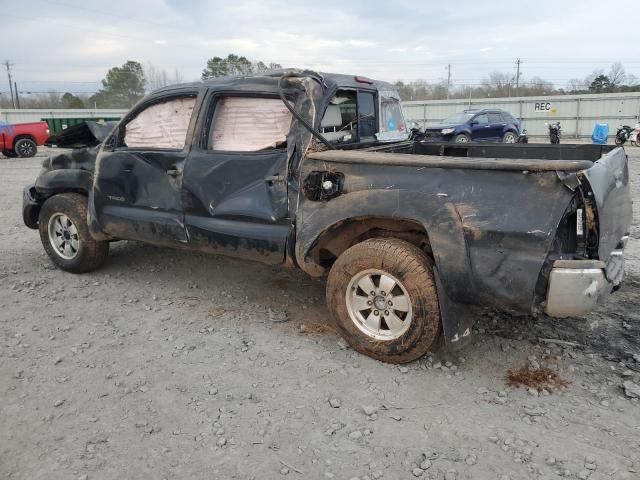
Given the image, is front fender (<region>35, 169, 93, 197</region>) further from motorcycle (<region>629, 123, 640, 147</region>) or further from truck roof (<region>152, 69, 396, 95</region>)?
motorcycle (<region>629, 123, 640, 147</region>)

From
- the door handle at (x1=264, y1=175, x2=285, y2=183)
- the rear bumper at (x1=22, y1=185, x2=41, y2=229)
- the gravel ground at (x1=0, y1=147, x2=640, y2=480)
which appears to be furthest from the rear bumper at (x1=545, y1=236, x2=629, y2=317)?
the rear bumper at (x1=22, y1=185, x2=41, y2=229)

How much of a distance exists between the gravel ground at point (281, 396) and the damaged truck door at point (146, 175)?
0.65m

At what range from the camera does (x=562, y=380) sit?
3.17 metres

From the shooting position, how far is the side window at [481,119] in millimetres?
19484

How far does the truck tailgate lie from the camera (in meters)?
2.79

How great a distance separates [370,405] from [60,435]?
5.38 ft

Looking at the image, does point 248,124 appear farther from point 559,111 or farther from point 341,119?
point 559,111

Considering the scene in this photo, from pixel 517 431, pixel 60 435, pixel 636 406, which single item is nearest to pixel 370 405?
pixel 517 431

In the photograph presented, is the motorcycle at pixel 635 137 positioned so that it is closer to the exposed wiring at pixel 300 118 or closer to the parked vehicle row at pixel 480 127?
the parked vehicle row at pixel 480 127

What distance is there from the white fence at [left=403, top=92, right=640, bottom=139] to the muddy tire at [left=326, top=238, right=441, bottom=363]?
23411mm

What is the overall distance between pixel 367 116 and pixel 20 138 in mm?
17658

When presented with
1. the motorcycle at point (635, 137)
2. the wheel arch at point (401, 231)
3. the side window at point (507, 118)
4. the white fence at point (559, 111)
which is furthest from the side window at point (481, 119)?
the wheel arch at point (401, 231)

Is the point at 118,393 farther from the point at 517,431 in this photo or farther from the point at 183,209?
the point at 517,431

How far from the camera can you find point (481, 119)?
64.4ft
